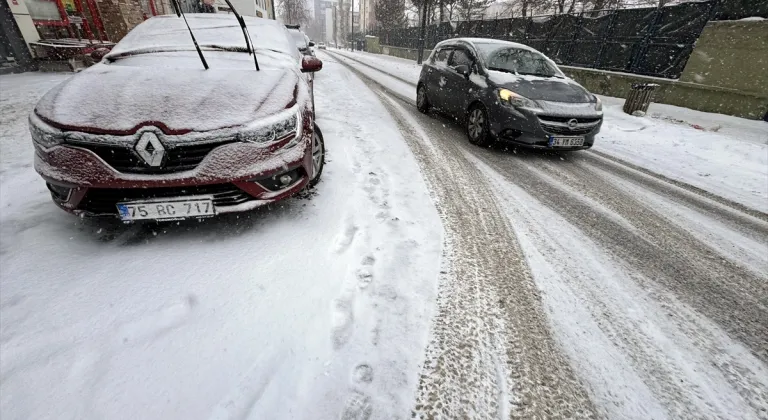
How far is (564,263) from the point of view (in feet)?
8.17

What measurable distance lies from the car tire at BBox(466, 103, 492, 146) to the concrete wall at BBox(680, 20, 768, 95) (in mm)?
7256

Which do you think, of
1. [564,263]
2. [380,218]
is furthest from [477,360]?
[380,218]

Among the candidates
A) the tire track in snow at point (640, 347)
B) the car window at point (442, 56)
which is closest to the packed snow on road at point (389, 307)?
the tire track in snow at point (640, 347)

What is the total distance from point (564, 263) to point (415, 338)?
142cm

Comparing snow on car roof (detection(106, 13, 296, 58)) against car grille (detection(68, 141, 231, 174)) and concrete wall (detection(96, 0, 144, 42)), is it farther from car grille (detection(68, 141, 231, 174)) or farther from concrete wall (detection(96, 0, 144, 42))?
concrete wall (detection(96, 0, 144, 42))

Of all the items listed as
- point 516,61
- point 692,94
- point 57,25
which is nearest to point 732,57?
point 692,94

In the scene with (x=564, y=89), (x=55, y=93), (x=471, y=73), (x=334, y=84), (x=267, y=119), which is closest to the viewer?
(x=267, y=119)

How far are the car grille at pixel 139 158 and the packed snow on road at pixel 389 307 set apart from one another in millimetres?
587

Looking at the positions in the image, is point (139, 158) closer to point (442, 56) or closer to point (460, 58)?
point (460, 58)

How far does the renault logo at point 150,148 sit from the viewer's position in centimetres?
199

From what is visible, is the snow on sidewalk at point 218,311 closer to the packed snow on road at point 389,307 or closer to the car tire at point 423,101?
the packed snow on road at point 389,307

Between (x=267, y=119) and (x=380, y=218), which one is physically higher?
(x=267, y=119)

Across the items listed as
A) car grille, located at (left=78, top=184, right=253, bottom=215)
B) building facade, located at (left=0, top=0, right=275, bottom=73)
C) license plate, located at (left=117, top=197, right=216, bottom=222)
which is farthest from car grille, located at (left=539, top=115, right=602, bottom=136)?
building facade, located at (left=0, top=0, right=275, bottom=73)

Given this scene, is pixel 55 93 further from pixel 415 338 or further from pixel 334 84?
pixel 334 84
